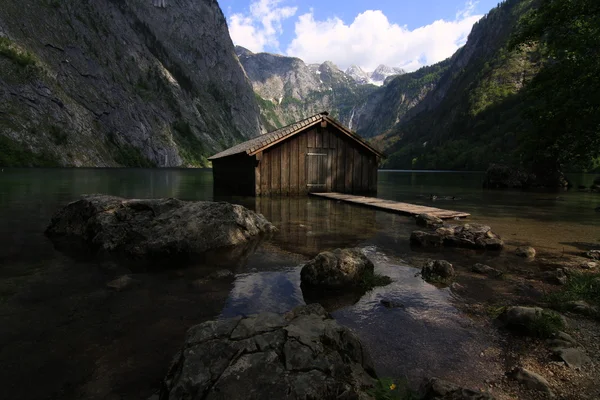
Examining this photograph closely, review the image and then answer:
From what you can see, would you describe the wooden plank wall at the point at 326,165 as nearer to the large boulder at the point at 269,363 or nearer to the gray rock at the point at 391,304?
the gray rock at the point at 391,304

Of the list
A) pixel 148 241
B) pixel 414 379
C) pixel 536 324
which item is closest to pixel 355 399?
pixel 414 379

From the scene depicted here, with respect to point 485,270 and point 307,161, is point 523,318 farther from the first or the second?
point 307,161

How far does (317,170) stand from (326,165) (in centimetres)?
73

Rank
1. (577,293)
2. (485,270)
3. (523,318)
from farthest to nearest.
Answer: (485,270) → (577,293) → (523,318)

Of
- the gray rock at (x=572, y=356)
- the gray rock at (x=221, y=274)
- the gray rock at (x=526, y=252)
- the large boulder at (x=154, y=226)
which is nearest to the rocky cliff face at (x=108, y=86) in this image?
the large boulder at (x=154, y=226)

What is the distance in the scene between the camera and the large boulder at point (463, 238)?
9.46 m

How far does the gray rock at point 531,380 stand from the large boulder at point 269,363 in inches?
61.7

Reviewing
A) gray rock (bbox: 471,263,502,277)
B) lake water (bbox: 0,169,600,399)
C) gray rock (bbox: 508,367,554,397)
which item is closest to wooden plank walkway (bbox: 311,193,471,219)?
lake water (bbox: 0,169,600,399)

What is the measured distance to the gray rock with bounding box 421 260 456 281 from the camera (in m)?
6.91

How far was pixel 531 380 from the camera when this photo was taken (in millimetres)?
3504

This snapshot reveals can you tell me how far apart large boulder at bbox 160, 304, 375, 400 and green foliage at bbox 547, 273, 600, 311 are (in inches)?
155

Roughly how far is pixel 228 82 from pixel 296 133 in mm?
187676

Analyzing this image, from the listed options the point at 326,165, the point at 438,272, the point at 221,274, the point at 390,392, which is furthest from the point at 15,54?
the point at 390,392

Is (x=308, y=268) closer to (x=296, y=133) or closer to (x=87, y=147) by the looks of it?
(x=296, y=133)
